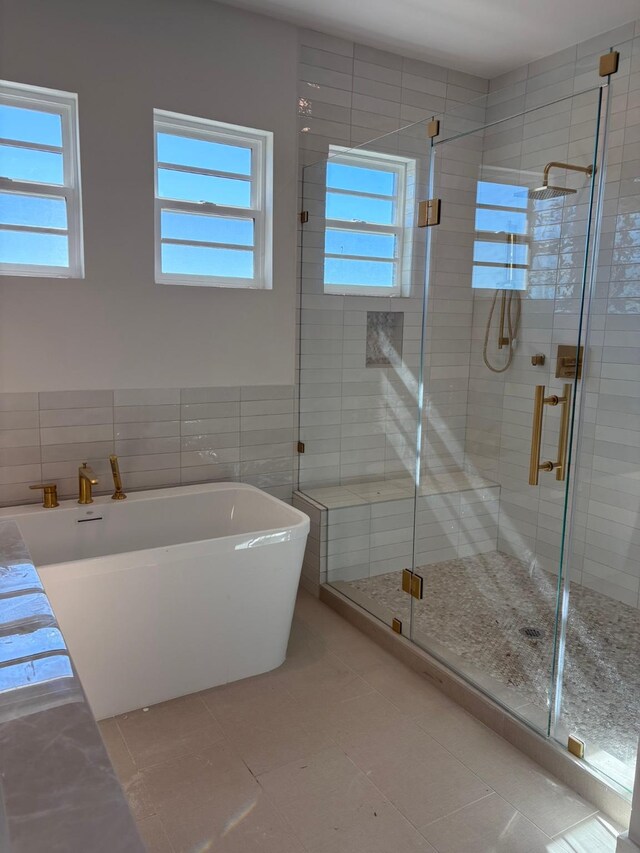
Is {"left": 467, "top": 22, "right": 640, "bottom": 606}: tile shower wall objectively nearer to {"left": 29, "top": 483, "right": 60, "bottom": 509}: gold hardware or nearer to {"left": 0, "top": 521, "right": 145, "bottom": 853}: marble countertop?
{"left": 0, "top": 521, "right": 145, "bottom": 853}: marble countertop

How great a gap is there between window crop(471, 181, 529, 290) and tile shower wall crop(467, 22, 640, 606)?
0.07m

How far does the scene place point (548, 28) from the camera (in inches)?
132

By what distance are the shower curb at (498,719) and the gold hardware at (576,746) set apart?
0.02 meters

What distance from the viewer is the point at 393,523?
333cm

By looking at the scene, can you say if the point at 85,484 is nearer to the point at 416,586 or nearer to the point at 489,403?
the point at 416,586

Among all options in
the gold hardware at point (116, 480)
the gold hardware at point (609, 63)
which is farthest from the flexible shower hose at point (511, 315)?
the gold hardware at point (116, 480)

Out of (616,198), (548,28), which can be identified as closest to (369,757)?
(616,198)

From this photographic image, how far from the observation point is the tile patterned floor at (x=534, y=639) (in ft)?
7.59

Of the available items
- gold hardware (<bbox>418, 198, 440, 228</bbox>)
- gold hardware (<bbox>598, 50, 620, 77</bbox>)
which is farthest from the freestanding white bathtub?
gold hardware (<bbox>598, 50, 620, 77</bbox>)

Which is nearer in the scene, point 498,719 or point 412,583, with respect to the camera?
point 498,719

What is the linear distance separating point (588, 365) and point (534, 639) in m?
1.09

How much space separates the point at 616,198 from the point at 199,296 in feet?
6.69

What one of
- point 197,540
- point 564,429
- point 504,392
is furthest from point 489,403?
point 197,540

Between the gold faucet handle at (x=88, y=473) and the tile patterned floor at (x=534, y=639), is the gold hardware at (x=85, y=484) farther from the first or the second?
the tile patterned floor at (x=534, y=639)
